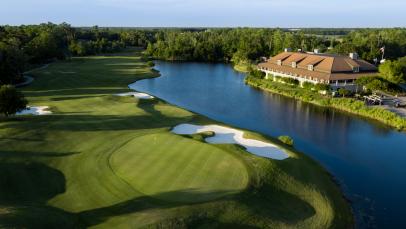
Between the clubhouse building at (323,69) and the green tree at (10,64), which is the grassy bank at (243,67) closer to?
the clubhouse building at (323,69)

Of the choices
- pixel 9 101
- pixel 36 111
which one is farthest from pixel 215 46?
pixel 9 101

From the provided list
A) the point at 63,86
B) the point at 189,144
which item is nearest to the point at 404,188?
the point at 189,144

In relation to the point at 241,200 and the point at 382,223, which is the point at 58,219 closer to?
the point at 241,200

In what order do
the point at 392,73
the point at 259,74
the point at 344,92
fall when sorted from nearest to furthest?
the point at 344,92 < the point at 392,73 < the point at 259,74

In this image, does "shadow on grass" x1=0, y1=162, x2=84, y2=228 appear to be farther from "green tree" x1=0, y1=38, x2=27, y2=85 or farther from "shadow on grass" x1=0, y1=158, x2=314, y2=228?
"green tree" x1=0, y1=38, x2=27, y2=85

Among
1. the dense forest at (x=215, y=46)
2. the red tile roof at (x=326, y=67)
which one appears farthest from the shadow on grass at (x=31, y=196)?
the dense forest at (x=215, y=46)

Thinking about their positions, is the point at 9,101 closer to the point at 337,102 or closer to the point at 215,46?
the point at 337,102
